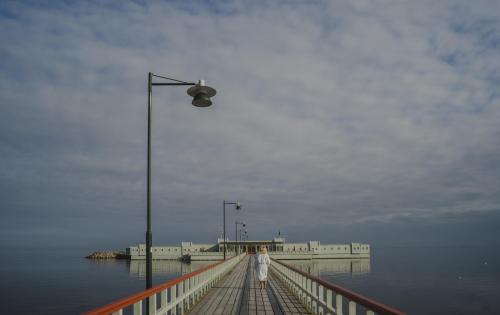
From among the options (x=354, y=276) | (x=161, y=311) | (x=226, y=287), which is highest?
(x=161, y=311)

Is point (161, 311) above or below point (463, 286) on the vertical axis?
above

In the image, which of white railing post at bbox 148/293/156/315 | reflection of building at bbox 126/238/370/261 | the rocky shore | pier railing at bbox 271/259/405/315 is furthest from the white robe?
the rocky shore

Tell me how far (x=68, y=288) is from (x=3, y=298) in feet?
31.4

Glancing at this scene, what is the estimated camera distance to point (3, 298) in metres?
54.9

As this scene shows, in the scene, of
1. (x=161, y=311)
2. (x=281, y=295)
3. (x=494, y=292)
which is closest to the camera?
(x=161, y=311)

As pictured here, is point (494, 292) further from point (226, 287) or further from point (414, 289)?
point (226, 287)

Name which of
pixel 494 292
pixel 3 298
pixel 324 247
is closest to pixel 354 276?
pixel 494 292

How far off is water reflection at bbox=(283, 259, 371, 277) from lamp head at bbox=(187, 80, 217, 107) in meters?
77.7

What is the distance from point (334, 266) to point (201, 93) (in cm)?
9659

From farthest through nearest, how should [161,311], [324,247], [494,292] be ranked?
[324,247], [494,292], [161,311]

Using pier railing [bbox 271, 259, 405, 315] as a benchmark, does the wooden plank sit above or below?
below

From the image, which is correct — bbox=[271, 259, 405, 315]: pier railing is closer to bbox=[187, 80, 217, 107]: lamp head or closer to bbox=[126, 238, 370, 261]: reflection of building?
bbox=[187, 80, 217, 107]: lamp head

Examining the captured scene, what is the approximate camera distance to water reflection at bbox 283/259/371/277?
8499 cm

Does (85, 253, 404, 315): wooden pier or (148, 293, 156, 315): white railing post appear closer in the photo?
(85, 253, 404, 315): wooden pier
